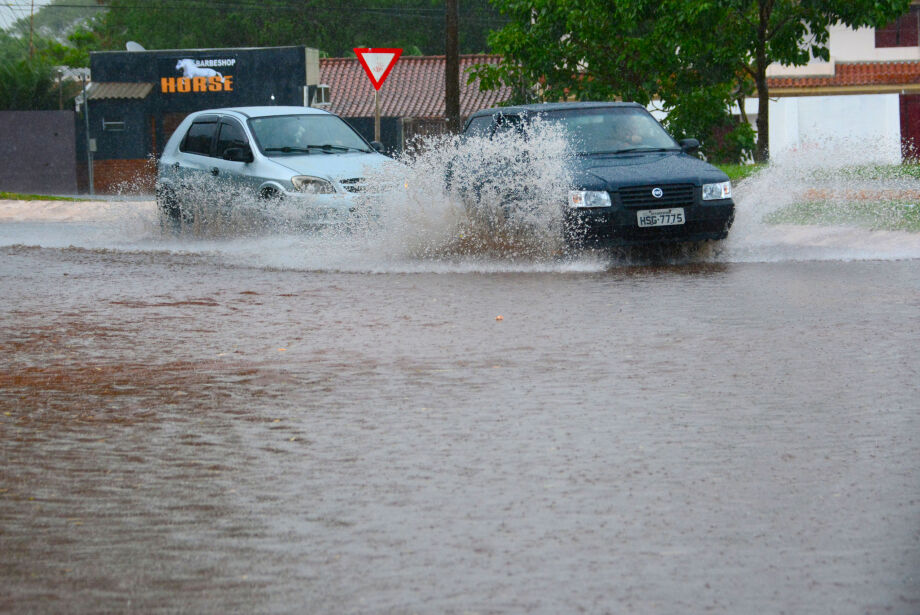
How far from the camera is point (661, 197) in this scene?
14008mm

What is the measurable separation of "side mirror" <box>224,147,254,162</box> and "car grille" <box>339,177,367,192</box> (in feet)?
5.30

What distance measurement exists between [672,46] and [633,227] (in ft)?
37.5

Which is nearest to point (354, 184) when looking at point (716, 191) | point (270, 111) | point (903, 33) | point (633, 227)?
point (270, 111)

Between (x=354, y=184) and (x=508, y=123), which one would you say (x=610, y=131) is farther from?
(x=354, y=184)

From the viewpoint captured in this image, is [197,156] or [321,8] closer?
[197,156]

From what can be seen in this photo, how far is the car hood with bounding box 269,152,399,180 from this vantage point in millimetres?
16828

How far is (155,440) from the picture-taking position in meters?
6.61

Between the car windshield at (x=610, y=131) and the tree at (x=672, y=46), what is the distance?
8.19m

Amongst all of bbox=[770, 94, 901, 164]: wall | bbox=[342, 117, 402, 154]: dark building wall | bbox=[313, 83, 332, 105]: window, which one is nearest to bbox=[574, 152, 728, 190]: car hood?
bbox=[313, 83, 332, 105]: window

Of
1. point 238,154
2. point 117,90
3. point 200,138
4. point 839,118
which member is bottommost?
point 238,154

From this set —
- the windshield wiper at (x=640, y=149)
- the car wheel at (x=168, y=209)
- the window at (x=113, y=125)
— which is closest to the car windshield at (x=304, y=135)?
the car wheel at (x=168, y=209)

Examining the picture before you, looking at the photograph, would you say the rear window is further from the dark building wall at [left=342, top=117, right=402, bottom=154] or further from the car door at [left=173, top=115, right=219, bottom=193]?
the dark building wall at [left=342, top=117, right=402, bottom=154]

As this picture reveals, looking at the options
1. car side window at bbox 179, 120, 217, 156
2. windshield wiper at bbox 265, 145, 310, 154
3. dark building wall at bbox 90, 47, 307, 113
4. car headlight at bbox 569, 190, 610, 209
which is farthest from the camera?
dark building wall at bbox 90, 47, 307, 113

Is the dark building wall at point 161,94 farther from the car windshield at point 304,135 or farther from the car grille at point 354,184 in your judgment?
the car grille at point 354,184
